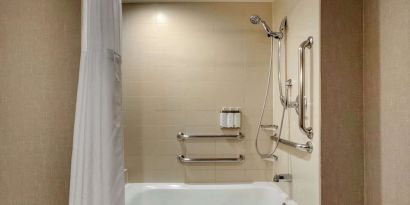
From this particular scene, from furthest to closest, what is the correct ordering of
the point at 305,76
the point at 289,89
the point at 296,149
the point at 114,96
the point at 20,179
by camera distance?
the point at 289,89 < the point at 296,149 < the point at 305,76 < the point at 114,96 < the point at 20,179

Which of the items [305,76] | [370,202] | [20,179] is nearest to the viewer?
[20,179]

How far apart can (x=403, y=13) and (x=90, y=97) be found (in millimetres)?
1278

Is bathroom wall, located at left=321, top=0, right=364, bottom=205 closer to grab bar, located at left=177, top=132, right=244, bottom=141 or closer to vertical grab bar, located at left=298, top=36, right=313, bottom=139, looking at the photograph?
vertical grab bar, located at left=298, top=36, right=313, bottom=139

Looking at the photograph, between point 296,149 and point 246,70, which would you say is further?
point 246,70

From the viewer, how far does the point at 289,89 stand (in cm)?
193

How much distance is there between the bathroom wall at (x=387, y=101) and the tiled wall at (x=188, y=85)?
1079 millimetres

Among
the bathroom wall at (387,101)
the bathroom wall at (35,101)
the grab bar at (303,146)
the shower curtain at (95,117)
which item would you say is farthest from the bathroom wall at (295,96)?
the bathroom wall at (35,101)

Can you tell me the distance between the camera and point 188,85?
2.34 metres

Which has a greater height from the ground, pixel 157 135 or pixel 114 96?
pixel 114 96

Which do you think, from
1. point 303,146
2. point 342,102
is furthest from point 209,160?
point 342,102

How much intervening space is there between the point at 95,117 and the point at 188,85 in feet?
4.94

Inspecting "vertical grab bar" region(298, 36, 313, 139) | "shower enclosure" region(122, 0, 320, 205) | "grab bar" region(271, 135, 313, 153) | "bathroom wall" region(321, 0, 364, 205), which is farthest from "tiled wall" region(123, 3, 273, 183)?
"bathroom wall" region(321, 0, 364, 205)

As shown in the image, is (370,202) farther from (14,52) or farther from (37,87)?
(14,52)

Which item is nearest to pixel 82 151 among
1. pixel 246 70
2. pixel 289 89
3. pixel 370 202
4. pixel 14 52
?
pixel 14 52
